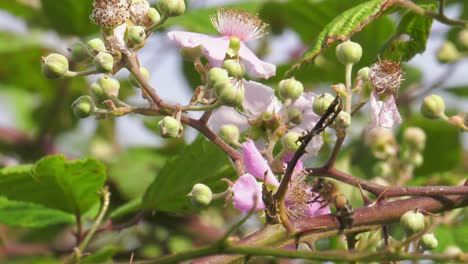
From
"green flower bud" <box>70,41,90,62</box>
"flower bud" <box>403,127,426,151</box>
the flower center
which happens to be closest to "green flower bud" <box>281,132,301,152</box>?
the flower center

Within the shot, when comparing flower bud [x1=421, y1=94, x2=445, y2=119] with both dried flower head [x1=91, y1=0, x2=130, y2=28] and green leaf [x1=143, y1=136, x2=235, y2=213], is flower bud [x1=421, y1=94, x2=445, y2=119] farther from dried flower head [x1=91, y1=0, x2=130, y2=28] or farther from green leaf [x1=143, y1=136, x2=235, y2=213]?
Result: dried flower head [x1=91, y1=0, x2=130, y2=28]

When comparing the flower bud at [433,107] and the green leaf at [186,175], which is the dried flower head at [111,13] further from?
the flower bud at [433,107]

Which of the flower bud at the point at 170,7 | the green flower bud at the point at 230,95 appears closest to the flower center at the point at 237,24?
the flower bud at the point at 170,7

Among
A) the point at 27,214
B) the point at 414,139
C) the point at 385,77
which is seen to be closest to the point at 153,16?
the point at 385,77

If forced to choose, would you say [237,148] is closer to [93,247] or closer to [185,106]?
[185,106]

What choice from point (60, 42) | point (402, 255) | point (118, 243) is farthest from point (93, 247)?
point (402, 255)

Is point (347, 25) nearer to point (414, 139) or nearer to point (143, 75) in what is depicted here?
point (143, 75)

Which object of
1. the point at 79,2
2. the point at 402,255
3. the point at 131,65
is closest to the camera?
the point at 402,255
